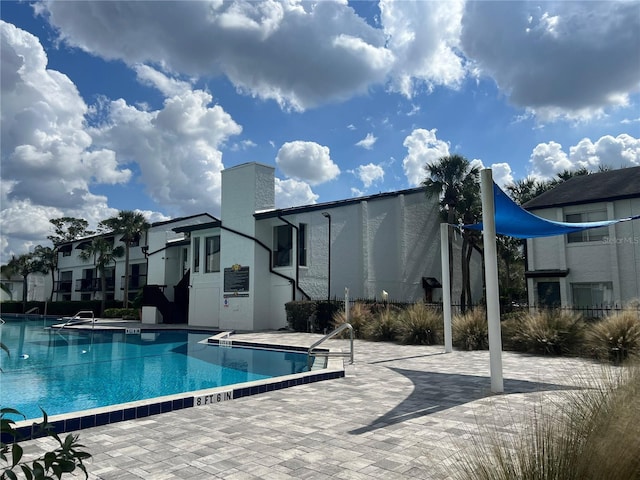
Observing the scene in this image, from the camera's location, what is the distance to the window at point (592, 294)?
1956cm

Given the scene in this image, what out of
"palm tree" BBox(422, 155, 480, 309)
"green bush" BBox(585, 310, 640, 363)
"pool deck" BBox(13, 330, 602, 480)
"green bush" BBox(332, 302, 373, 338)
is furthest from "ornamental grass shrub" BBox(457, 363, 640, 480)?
"palm tree" BBox(422, 155, 480, 309)

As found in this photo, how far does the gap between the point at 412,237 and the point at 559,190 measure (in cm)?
766

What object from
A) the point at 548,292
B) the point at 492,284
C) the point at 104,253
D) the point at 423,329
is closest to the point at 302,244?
the point at 423,329

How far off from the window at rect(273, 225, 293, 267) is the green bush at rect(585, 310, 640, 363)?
15103 mm

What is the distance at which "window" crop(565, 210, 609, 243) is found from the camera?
66.0 feet

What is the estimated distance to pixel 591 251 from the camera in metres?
20.2

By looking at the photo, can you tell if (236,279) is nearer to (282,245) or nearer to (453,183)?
(282,245)

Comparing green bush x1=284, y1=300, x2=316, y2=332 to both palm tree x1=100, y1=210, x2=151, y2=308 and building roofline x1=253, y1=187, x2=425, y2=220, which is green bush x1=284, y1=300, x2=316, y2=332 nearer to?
building roofline x1=253, y1=187, x2=425, y2=220

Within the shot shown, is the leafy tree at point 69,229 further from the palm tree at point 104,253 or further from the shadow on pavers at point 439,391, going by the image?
the shadow on pavers at point 439,391

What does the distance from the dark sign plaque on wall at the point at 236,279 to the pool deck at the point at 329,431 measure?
1528cm

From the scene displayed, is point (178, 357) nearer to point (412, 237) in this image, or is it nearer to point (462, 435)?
point (462, 435)

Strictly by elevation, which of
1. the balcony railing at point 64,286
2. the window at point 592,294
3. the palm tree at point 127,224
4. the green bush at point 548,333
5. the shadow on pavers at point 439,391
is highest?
the palm tree at point 127,224

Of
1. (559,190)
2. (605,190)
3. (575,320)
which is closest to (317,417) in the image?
(575,320)

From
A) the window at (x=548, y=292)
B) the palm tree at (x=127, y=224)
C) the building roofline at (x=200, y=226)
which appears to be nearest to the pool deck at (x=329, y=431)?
the window at (x=548, y=292)
